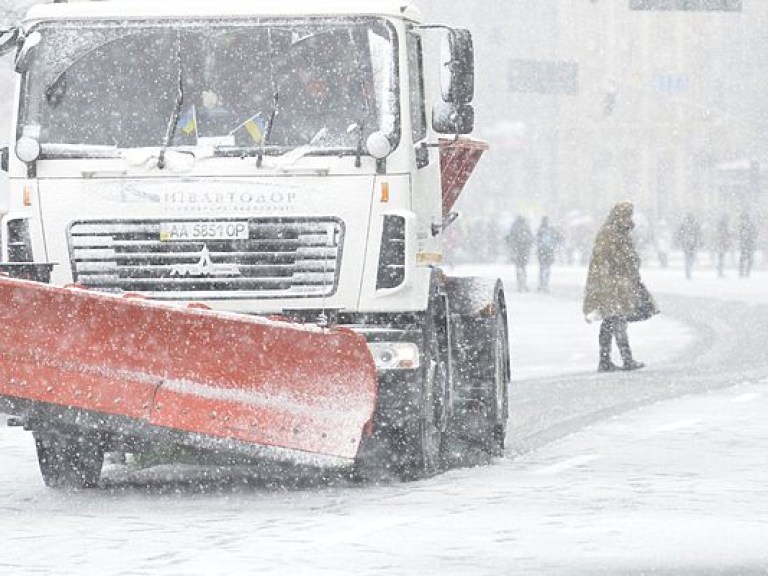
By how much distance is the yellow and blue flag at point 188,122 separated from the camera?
38.7 ft

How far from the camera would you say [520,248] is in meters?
47.4

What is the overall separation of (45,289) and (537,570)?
307 cm

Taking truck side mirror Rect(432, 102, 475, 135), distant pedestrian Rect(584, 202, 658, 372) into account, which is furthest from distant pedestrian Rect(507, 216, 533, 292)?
truck side mirror Rect(432, 102, 475, 135)

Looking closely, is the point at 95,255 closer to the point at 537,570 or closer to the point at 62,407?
the point at 62,407

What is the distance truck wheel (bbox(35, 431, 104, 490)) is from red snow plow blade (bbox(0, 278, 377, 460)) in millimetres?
1168

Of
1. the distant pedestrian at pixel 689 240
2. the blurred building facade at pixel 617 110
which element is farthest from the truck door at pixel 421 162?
the blurred building facade at pixel 617 110

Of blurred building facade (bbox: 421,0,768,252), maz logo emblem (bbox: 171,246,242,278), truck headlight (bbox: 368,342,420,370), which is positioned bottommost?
blurred building facade (bbox: 421,0,768,252)

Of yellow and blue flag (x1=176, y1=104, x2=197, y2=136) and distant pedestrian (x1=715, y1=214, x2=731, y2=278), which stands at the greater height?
yellow and blue flag (x1=176, y1=104, x2=197, y2=136)

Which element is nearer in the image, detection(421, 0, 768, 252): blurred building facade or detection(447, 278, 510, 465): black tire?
detection(447, 278, 510, 465): black tire

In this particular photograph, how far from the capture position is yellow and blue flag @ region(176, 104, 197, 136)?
1179cm

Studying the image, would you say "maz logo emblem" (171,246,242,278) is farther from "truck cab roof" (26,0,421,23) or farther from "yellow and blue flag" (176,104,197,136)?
"truck cab roof" (26,0,421,23)

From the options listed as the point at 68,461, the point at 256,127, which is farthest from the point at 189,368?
the point at 256,127

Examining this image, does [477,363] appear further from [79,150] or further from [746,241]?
[746,241]

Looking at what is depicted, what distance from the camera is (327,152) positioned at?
1163cm
